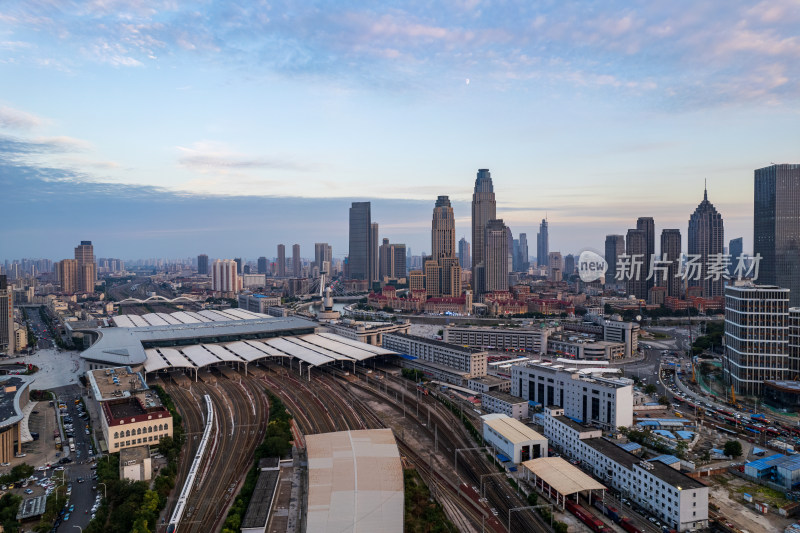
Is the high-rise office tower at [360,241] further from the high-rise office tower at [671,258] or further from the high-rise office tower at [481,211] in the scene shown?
the high-rise office tower at [671,258]

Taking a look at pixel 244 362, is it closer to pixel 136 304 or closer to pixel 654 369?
pixel 654 369

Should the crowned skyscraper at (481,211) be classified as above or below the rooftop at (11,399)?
above

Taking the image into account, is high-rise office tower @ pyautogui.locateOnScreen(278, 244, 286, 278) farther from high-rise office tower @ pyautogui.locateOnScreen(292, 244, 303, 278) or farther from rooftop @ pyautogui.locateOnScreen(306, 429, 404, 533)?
rooftop @ pyautogui.locateOnScreen(306, 429, 404, 533)

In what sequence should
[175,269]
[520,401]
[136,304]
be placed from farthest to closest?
[175,269] < [136,304] < [520,401]

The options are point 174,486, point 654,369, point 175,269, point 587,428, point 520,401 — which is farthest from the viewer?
point 175,269

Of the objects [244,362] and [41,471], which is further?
[244,362]

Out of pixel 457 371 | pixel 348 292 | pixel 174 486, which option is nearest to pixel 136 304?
pixel 348 292

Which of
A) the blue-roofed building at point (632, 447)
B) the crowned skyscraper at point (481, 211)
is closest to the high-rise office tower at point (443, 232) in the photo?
the crowned skyscraper at point (481, 211)
